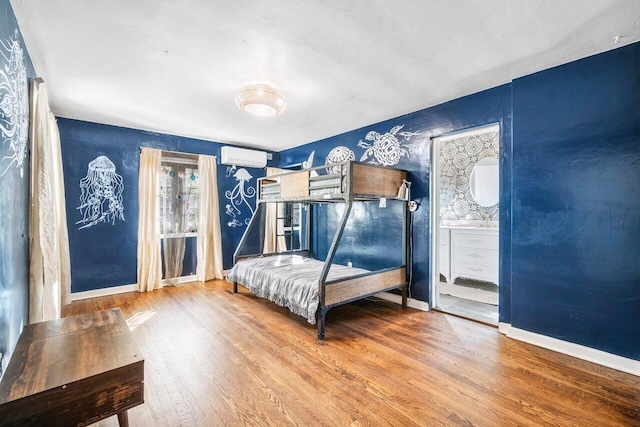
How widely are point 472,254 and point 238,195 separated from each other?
13.4 ft

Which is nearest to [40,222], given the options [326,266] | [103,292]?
[326,266]

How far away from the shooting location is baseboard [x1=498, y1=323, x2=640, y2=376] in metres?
2.08

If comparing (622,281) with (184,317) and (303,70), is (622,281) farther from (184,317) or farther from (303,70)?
(184,317)

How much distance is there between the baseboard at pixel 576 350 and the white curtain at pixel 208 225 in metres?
4.19

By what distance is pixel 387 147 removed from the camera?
150 inches

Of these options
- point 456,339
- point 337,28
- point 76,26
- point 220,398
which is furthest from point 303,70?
point 456,339

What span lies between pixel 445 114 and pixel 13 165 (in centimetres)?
374

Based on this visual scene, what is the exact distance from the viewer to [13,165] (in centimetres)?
163

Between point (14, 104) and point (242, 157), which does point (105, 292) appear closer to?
point (242, 157)

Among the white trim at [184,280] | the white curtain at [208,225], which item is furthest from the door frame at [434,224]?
the white trim at [184,280]

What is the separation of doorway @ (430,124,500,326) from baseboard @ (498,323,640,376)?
76cm

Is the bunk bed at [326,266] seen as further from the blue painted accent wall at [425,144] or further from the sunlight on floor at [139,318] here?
the sunlight on floor at [139,318]

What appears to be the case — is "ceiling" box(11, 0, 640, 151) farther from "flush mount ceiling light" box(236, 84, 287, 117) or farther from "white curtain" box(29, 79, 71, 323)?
"white curtain" box(29, 79, 71, 323)

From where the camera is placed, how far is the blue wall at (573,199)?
2102 mm
